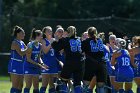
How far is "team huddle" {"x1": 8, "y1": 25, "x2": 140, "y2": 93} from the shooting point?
17828mm

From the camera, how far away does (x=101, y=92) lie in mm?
18156

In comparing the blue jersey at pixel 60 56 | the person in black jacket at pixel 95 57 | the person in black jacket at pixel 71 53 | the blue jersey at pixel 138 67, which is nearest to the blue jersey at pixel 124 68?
the person in black jacket at pixel 95 57

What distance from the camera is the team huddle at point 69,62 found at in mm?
17828

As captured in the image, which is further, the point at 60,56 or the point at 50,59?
the point at 60,56

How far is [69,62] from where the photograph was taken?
17781 mm

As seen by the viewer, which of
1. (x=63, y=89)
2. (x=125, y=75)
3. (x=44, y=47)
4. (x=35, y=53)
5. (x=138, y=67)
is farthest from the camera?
(x=138, y=67)

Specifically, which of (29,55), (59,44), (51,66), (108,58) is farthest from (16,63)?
(108,58)

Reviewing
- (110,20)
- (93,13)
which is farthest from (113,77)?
(93,13)

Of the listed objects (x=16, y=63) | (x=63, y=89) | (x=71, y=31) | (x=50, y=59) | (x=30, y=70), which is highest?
(x=71, y=31)

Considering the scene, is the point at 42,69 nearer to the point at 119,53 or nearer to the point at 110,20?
the point at 119,53

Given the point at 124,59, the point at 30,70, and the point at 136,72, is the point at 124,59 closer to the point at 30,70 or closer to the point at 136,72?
the point at 136,72

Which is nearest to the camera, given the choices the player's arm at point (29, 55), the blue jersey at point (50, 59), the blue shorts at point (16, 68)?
the blue shorts at point (16, 68)

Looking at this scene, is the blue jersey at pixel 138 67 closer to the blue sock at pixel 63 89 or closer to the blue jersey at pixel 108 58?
the blue jersey at pixel 108 58

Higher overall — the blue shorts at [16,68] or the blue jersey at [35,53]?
the blue jersey at [35,53]
